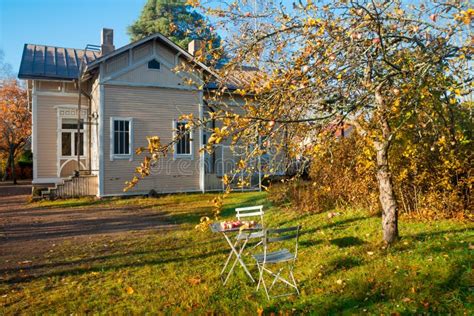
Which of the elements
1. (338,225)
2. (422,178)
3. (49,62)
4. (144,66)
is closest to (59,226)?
(338,225)

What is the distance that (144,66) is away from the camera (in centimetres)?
1580

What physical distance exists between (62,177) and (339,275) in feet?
49.9

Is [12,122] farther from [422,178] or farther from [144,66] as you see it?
[422,178]

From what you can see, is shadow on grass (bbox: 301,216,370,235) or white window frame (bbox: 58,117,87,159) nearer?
shadow on grass (bbox: 301,216,370,235)

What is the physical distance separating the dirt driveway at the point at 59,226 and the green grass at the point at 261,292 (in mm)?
573

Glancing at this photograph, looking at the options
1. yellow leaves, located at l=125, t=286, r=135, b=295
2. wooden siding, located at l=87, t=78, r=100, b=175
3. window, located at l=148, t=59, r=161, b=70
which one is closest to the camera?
yellow leaves, located at l=125, t=286, r=135, b=295

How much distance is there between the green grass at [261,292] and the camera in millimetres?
4426

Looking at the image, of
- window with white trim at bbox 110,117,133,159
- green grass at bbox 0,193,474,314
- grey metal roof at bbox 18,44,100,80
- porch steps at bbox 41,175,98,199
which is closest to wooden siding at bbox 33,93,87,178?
grey metal roof at bbox 18,44,100,80

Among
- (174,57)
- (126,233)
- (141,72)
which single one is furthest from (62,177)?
(126,233)

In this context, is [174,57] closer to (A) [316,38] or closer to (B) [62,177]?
(B) [62,177]

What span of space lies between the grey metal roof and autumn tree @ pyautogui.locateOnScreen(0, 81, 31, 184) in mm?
8837

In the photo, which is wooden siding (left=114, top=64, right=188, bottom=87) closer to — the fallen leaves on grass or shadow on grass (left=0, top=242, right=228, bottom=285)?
shadow on grass (left=0, top=242, right=228, bottom=285)

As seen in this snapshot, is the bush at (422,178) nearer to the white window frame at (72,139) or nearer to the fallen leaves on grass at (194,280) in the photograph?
the fallen leaves on grass at (194,280)

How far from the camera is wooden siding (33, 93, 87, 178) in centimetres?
1678
